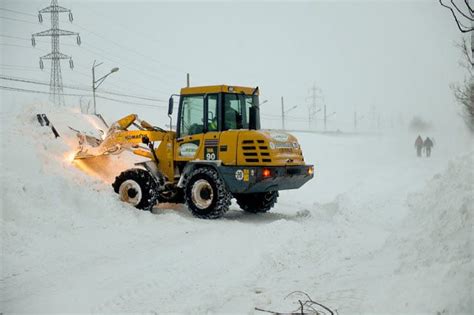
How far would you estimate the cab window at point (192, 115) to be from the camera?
11877 mm

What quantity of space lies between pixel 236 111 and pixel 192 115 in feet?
3.48

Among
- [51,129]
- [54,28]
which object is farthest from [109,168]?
[54,28]

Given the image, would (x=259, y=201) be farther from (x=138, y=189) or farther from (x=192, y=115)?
(x=138, y=189)

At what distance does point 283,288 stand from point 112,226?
15.3 feet

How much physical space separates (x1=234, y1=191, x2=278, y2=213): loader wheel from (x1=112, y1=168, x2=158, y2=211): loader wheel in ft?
7.51

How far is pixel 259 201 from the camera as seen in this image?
12.9m

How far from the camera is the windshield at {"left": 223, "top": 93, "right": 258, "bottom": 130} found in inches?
463

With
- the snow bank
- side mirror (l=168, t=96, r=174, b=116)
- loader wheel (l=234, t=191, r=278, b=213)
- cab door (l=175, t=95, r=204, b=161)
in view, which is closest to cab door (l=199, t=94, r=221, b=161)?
cab door (l=175, t=95, r=204, b=161)

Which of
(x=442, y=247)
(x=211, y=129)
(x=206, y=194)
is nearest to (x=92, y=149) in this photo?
(x=211, y=129)

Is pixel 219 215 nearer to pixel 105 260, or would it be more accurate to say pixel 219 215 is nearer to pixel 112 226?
pixel 112 226

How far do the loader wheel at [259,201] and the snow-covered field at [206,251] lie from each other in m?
0.33

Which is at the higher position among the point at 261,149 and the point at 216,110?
the point at 216,110

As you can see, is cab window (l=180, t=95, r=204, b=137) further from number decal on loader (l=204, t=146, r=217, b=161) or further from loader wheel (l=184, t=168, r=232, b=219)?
loader wheel (l=184, t=168, r=232, b=219)

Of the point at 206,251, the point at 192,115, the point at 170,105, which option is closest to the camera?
the point at 206,251
